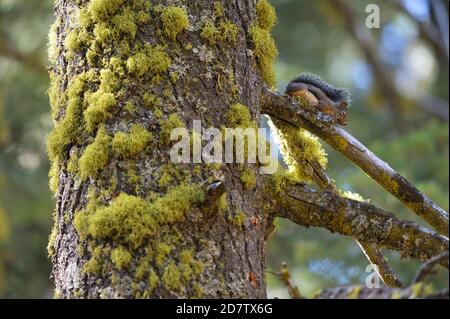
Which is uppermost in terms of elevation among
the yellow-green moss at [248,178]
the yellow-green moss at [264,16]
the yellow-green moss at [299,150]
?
the yellow-green moss at [264,16]

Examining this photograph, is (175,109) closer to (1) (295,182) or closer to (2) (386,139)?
(1) (295,182)

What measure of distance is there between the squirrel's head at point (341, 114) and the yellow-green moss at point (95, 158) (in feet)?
2.78

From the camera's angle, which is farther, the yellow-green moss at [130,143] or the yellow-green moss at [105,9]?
the yellow-green moss at [105,9]

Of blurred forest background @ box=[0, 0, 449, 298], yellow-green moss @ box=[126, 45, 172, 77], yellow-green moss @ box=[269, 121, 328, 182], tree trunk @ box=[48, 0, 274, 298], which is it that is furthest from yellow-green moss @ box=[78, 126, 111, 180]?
blurred forest background @ box=[0, 0, 449, 298]

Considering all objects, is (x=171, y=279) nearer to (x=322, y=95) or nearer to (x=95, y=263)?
(x=95, y=263)

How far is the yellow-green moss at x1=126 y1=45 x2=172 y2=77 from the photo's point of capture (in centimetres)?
234

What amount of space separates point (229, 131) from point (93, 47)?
1.61 ft

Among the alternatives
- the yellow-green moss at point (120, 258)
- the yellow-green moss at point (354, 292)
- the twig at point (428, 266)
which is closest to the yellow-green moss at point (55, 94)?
the yellow-green moss at point (120, 258)

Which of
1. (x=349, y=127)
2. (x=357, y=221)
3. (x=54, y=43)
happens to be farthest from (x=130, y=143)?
(x=349, y=127)

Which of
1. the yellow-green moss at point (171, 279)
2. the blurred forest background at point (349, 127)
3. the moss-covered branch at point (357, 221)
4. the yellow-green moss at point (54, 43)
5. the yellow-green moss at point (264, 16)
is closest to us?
the yellow-green moss at point (171, 279)

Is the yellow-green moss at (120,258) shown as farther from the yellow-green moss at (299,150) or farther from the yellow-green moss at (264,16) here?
the yellow-green moss at (264,16)

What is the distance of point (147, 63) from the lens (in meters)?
2.34

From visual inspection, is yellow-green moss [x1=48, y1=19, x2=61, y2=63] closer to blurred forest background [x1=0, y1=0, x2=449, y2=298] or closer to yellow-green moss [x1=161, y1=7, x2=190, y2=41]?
yellow-green moss [x1=161, y1=7, x2=190, y2=41]

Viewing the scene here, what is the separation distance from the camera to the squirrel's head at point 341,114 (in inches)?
107
